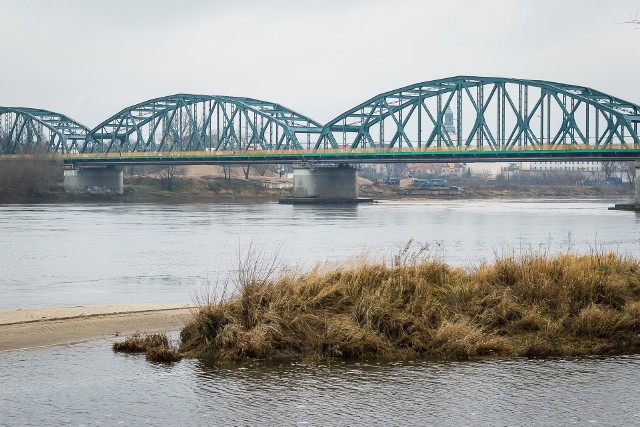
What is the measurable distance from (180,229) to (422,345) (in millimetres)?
47136

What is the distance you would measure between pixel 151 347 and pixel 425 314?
17.3ft

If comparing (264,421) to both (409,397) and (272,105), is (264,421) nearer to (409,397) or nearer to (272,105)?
(409,397)

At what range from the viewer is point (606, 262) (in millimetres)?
21172

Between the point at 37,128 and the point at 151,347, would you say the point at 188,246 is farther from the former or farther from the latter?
the point at 37,128

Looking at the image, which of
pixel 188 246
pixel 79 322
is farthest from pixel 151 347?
pixel 188 246

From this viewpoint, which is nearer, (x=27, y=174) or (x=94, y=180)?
(x=27, y=174)

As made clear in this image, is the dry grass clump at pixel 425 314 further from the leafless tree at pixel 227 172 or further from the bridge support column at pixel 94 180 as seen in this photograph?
the leafless tree at pixel 227 172

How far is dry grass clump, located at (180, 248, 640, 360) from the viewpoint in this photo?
57.4 ft

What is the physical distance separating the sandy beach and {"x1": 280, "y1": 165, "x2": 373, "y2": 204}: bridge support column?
112551 millimetres

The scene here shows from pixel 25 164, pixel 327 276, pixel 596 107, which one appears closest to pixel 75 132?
pixel 25 164

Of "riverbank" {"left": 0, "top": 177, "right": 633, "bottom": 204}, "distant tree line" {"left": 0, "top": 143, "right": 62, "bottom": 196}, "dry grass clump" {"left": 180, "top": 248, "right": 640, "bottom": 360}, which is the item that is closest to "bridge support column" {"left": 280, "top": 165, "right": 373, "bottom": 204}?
"riverbank" {"left": 0, "top": 177, "right": 633, "bottom": 204}

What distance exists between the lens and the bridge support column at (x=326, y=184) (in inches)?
5369

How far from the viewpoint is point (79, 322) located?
2027 cm

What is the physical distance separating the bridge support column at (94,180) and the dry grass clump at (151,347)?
137m
